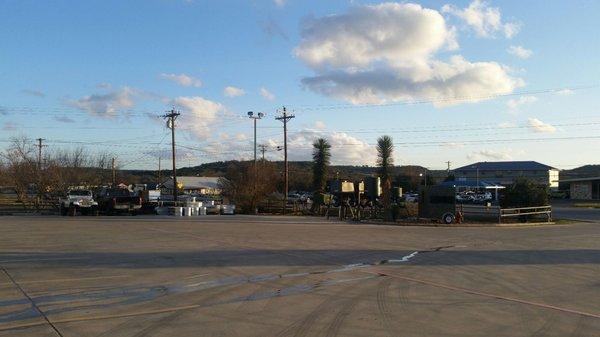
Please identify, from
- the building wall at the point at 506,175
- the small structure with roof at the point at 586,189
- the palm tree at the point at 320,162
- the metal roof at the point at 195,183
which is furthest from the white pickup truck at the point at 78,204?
the building wall at the point at 506,175

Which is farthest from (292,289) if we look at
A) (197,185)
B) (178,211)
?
(197,185)

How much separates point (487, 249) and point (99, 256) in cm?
1209

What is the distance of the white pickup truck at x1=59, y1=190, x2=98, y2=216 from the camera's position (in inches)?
1572

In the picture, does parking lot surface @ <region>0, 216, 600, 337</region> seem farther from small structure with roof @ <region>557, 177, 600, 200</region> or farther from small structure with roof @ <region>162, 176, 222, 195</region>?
small structure with roof @ <region>162, 176, 222, 195</region>

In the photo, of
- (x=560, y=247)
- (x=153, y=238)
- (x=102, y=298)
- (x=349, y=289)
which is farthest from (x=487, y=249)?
(x=102, y=298)

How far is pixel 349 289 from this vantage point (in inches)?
419

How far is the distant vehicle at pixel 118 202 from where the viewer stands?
40.4 metres

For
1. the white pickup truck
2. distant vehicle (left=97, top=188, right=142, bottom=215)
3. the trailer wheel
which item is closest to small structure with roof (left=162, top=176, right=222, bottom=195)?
distant vehicle (left=97, top=188, right=142, bottom=215)

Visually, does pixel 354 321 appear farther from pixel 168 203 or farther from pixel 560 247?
pixel 168 203

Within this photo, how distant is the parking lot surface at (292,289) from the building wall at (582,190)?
87.8m

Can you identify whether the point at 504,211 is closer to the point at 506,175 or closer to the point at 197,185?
the point at 197,185

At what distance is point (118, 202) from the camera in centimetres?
4034

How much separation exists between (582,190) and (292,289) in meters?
102

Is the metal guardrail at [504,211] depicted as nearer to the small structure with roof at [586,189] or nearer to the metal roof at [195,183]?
the small structure with roof at [586,189]
